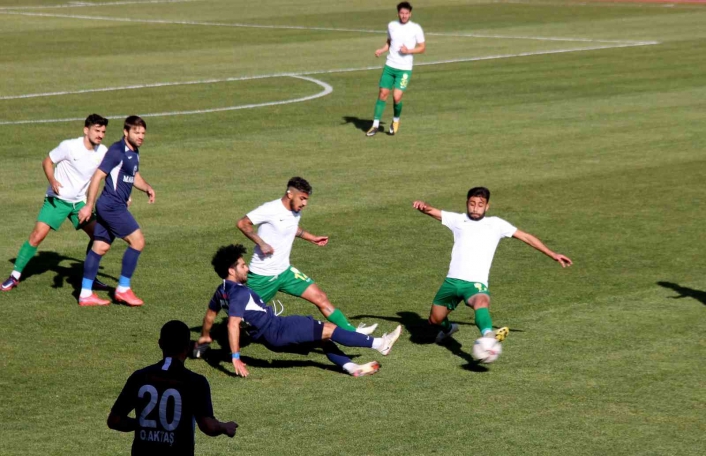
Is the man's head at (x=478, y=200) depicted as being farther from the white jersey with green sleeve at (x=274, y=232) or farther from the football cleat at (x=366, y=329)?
the white jersey with green sleeve at (x=274, y=232)

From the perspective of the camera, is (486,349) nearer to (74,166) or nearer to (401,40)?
(74,166)

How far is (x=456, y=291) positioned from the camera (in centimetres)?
1191

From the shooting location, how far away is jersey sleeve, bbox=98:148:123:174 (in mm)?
13211

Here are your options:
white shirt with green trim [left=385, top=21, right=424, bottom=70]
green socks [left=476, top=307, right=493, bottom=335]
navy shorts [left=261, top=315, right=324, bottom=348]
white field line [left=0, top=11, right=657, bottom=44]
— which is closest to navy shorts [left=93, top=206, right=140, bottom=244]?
navy shorts [left=261, top=315, right=324, bottom=348]

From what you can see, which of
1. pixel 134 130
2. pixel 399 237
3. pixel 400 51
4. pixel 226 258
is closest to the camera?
pixel 226 258

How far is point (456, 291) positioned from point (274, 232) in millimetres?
2000

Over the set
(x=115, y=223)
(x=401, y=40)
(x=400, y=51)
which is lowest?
(x=115, y=223)

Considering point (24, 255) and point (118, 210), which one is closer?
point (118, 210)

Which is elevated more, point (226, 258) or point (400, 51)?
point (400, 51)

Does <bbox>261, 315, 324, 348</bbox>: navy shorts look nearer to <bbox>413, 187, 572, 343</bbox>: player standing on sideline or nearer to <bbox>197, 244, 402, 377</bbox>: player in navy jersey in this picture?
<bbox>197, 244, 402, 377</bbox>: player in navy jersey

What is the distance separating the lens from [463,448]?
9.48 meters

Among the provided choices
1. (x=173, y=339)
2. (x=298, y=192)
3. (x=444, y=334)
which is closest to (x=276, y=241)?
(x=298, y=192)

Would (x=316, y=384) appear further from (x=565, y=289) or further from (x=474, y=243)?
(x=565, y=289)

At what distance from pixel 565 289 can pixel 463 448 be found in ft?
17.3
